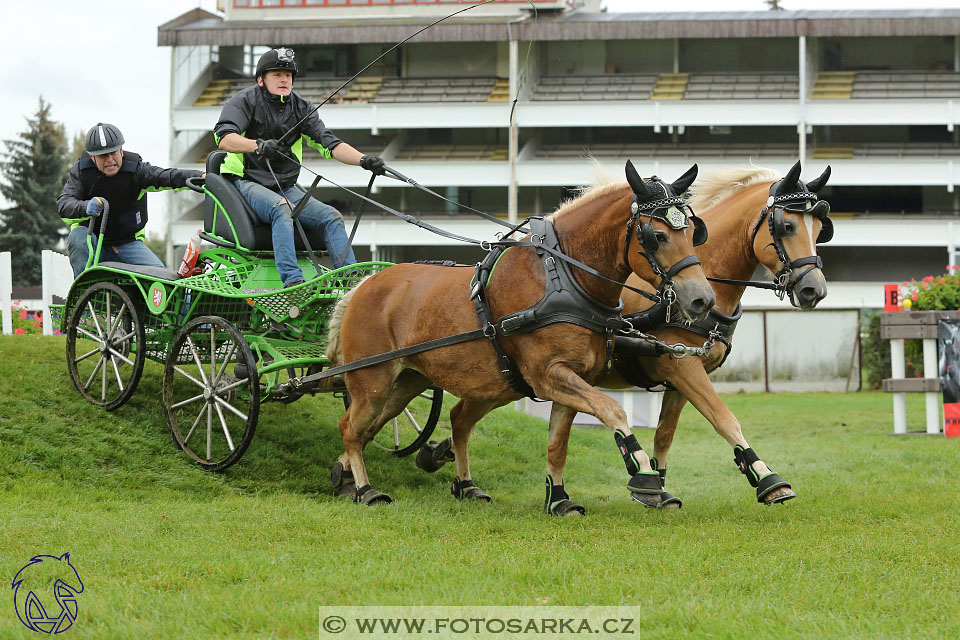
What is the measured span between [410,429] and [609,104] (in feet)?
89.1

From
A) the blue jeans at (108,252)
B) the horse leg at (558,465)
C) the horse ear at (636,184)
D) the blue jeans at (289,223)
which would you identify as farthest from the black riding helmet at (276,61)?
the horse leg at (558,465)

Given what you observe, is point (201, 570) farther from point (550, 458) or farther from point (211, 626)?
point (550, 458)

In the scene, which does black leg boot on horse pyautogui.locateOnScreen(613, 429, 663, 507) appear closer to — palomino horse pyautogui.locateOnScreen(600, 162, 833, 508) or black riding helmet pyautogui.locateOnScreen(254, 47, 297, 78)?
palomino horse pyautogui.locateOnScreen(600, 162, 833, 508)

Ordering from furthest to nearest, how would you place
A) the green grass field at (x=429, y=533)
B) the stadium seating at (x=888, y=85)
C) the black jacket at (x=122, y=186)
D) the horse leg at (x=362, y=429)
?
the stadium seating at (x=888, y=85), the black jacket at (x=122, y=186), the horse leg at (x=362, y=429), the green grass field at (x=429, y=533)

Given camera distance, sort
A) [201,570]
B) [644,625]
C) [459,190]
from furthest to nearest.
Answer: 1. [459,190]
2. [201,570]
3. [644,625]

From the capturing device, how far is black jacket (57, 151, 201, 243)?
895 cm

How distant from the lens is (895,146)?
35.8m

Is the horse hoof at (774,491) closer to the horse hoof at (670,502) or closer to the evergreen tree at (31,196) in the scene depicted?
the horse hoof at (670,502)

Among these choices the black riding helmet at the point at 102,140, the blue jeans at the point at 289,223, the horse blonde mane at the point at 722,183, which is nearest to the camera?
the horse blonde mane at the point at 722,183

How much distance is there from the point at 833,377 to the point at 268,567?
1893cm

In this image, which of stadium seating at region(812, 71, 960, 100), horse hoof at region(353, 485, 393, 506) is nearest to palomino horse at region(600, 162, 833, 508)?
horse hoof at region(353, 485, 393, 506)

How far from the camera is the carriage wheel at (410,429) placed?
8.90m

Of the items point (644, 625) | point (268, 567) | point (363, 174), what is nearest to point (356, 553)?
point (268, 567)

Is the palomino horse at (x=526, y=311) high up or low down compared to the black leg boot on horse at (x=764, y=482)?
up
